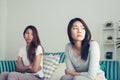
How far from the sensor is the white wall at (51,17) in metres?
3.50

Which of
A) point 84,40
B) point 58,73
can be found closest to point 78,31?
point 84,40

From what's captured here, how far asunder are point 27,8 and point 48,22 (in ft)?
1.75

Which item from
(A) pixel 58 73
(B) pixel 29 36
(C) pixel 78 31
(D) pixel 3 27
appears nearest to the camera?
(C) pixel 78 31

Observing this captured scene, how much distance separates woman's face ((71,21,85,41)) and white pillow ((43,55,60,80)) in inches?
55.4

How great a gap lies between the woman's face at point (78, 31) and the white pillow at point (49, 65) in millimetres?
1407

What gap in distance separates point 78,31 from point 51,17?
2.36m

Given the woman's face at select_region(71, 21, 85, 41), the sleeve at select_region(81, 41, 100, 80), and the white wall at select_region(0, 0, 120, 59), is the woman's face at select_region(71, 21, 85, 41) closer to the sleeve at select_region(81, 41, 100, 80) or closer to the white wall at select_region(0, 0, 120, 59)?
the sleeve at select_region(81, 41, 100, 80)

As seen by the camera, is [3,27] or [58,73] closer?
[58,73]

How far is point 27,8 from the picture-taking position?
13.5 ft

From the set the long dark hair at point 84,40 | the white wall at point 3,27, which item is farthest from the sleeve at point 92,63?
the white wall at point 3,27

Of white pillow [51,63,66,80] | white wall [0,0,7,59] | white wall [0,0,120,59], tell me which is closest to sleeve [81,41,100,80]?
white pillow [51,63,66,80]

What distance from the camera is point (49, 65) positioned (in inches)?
121

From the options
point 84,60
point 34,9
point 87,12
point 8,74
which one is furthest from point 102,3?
point 84,60

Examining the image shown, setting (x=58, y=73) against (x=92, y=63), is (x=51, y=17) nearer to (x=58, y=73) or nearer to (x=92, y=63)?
(x=58, y=73)
